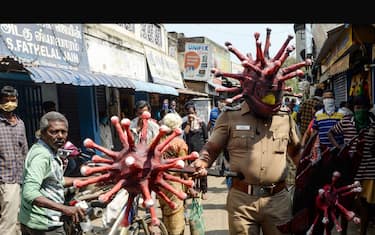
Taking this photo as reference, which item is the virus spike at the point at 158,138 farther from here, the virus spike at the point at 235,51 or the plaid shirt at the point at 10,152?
the plaid shirt at the point at 10,152

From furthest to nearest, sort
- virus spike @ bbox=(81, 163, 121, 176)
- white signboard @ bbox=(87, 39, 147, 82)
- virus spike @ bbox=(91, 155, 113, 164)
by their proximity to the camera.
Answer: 1. white signboard @ bbox=(87, 39, 147, 82)
2. virus spike @ bbox=(91, 155, 113, 164)
3. virus spike @ bbox=(81, 163, 121, 176)

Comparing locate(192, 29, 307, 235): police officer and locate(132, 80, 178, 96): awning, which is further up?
locate(132, 80, 178, 96): awning

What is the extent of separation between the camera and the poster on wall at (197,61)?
21000 millimetres

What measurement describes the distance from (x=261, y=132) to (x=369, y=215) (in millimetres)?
2448

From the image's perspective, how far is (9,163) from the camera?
446cm

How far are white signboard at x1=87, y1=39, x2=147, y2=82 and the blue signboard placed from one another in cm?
62

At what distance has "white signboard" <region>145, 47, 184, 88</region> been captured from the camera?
44.9 feet

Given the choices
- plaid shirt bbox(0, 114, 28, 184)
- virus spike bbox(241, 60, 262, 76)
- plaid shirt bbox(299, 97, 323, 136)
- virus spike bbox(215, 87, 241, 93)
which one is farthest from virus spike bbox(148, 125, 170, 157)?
plaid shirt bbox(299, 97, 323, 136)

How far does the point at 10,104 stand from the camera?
4480mm

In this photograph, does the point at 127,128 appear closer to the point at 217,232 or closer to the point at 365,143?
the point at 365,143

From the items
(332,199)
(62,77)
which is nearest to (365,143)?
(332,199)

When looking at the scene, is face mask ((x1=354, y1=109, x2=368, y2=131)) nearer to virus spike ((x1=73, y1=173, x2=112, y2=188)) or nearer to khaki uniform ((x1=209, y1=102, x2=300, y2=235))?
khaki uniform ((x1=209, y1=102, x2=300, y2=235))

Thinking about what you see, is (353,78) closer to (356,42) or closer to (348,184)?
(356,42)

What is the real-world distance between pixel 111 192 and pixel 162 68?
13.5 m
